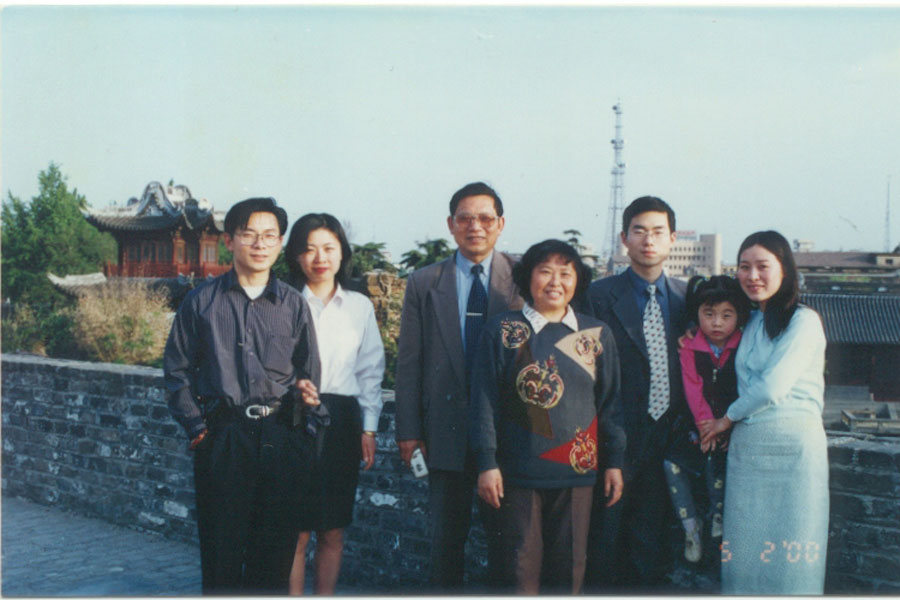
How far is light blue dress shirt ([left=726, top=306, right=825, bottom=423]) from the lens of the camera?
2887 mm

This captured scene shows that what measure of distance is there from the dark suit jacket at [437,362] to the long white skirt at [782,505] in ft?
3.35

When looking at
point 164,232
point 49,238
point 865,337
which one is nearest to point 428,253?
point 164,232

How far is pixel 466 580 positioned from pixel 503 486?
119 centimetres

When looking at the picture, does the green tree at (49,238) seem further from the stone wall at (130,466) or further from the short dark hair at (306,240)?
the short dark hair at (306,240)

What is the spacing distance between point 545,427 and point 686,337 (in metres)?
0.70

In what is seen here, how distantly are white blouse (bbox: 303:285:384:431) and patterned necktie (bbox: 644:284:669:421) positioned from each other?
107 centimetres

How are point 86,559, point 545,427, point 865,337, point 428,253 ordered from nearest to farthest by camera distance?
point 545,427 < point 86,559 < point 428,253 < point 865,337

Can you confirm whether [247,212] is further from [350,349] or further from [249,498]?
[249,498]

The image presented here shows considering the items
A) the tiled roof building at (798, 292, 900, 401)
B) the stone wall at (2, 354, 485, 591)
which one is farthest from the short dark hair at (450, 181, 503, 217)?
the tiled roof building at (798, 292, 900, 401)

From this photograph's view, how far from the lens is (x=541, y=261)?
296 cm

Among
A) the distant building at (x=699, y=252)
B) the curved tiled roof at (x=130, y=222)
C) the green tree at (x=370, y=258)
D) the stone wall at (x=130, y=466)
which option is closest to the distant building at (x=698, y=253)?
the distant building at (x=699, y=252)

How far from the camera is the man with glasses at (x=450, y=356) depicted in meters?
3.14

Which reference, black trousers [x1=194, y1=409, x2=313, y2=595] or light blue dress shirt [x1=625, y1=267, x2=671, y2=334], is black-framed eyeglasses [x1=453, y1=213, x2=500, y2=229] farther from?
black trousers [x1=194, y1=409, x2=313, y2=595]

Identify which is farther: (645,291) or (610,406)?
(645,291)
